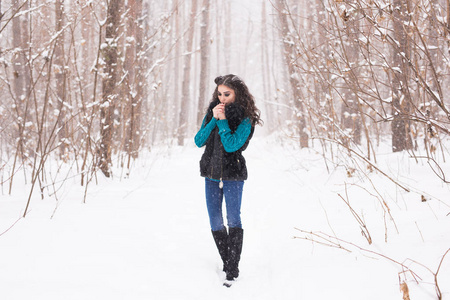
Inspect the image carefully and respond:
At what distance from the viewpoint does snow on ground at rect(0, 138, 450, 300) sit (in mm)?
1985

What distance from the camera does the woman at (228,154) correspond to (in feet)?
7.82

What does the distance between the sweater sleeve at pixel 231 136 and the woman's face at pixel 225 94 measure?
19 cm

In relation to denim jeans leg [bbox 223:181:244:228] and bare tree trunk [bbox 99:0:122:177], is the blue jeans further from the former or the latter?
bare tree trunk [bbox 99:0:122:177]

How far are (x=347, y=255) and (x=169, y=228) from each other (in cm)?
178

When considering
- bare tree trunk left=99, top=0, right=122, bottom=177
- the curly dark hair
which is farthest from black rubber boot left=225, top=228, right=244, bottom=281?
bare tree trunk left=99, top=0, right=122, bottom=177

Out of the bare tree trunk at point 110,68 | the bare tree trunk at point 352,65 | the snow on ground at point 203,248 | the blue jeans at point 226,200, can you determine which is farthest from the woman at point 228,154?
the bare tree trunk at point 110,68

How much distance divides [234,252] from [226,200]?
16.0 inches

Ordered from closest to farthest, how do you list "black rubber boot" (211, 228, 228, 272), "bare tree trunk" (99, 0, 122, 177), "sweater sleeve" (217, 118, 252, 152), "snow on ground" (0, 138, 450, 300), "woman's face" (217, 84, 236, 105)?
"snow on ground" (0, 138, 450, 300)
"sweater sleeve" (217, 118, 252, 152)
"woman's face" (217, 84, 236, 105)
"black rubber boot" (211, 228, 228, 272)
"bare tree trunk" (99, 0, 122, 177)

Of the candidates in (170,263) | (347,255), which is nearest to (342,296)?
(347,255)

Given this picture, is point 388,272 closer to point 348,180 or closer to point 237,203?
point 237,203

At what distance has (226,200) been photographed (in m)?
2.49

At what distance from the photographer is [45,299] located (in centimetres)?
181

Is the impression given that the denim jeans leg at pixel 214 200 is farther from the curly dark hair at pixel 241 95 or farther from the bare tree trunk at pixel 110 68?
the bare tree trunk at pixel 110 68

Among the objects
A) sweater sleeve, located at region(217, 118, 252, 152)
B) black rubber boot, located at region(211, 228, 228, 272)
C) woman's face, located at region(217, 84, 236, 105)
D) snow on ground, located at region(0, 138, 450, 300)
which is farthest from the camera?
black rubber boot, located at region(211, 228, 228, 272)
